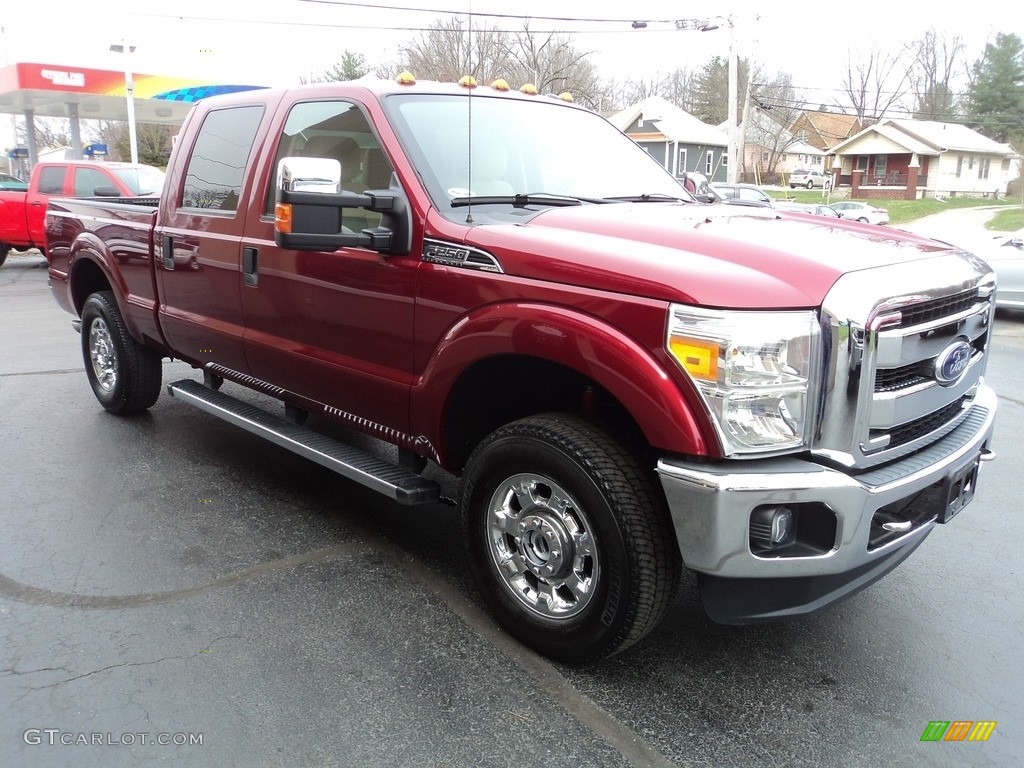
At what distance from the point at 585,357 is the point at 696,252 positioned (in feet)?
1.66

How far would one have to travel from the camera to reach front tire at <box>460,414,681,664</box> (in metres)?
2.72

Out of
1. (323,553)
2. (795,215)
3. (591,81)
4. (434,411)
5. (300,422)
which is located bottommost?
(323,553)

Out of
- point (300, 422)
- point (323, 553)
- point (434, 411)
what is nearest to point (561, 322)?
point (434, 411)

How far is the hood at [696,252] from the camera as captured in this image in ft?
8.35

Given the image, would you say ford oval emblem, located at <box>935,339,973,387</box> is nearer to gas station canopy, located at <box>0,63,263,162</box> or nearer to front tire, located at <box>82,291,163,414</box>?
front tire, located at <box>82,291,163,414</box>

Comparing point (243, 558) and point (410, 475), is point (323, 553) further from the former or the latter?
point (410, 475)

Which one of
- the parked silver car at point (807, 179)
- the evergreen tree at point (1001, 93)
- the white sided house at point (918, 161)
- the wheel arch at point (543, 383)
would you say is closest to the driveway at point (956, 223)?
the white sided house at point (918, 161)

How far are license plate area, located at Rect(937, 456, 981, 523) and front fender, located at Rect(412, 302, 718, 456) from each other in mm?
980

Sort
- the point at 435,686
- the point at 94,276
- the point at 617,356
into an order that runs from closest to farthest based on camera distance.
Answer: the point at 617,356 < the point at 435,686 < the point at 94,276

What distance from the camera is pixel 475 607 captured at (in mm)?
3480

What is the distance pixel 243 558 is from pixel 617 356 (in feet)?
7.11

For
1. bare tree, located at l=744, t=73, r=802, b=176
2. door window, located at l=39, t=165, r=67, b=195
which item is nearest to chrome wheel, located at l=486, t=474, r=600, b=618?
door window, located at l=39, t=165, r=67, b=195

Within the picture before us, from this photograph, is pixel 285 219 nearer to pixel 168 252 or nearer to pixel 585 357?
pixel 585 357

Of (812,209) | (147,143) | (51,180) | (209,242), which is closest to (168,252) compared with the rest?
(209,242)
